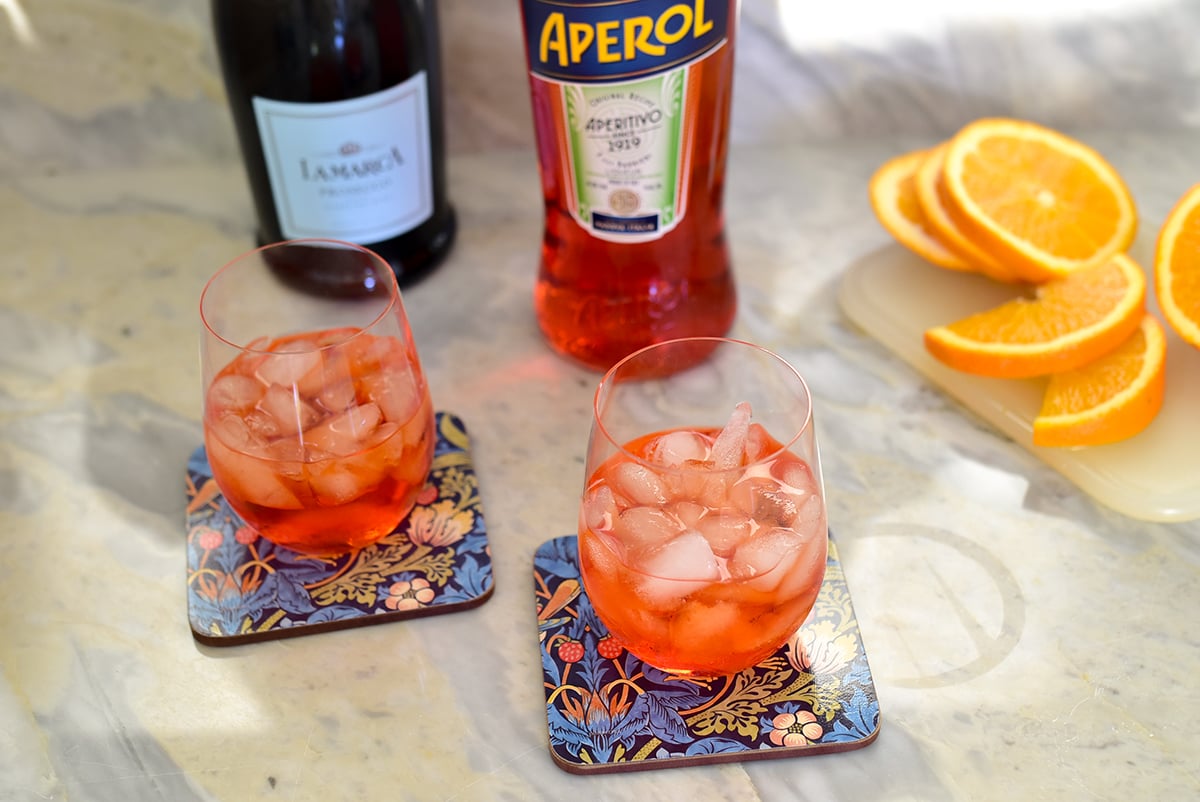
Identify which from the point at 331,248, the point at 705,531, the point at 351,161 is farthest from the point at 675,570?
the point at 351,161

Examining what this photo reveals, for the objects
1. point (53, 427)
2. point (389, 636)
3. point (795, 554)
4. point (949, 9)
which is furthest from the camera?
point (949, 9)

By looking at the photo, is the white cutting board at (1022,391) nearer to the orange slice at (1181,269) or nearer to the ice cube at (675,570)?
the orange slice at (1181,269)

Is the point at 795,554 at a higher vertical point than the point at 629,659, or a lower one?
higher

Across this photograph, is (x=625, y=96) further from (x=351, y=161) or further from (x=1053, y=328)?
(x=1053, y=328)

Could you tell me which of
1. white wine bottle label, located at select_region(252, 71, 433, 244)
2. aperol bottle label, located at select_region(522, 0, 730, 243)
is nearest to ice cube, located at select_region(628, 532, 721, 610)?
aperol bottle label, located at select_region(522, 0, 730, 243)

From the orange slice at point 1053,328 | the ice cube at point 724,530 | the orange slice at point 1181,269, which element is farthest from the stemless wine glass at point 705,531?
the orange slice at point 1181,269

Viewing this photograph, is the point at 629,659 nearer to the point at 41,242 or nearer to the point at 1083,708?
the point at 1083,708

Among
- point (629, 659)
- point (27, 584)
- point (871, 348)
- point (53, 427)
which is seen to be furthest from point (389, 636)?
point (871, 348)

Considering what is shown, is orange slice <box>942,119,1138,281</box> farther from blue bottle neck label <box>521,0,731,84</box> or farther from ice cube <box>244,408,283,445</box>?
ice cube <box>244,408,283,445</box>
